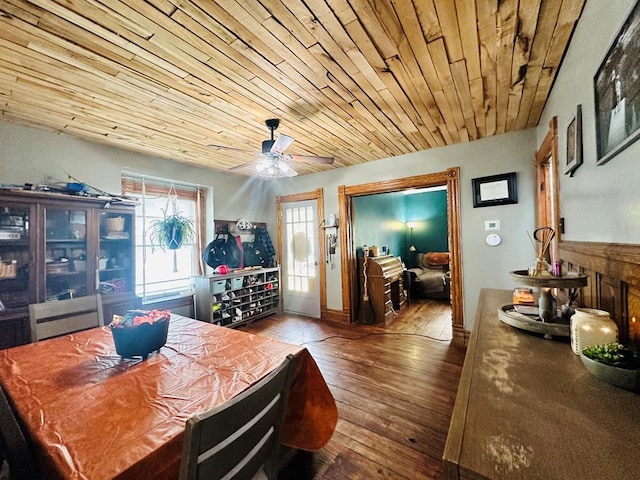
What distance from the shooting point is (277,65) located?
1.74m

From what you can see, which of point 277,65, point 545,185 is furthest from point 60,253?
point 545,185

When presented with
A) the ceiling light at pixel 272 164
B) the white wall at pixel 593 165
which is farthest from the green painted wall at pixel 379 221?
the white wall at pixel 593 165

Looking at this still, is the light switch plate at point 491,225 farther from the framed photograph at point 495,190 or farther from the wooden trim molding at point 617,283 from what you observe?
the wooden trim molding at point 617,283

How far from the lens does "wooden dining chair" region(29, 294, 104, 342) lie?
1824 millimetres

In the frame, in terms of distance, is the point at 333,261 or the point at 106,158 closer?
the point at 106,158

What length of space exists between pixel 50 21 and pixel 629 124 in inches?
103

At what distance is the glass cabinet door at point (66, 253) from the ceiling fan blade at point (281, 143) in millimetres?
2144

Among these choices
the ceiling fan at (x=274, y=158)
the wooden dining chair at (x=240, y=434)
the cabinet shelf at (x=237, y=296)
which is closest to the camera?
the wooden dining chair at (x=240, y=434)

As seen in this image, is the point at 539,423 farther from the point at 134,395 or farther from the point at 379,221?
the point at 379,221

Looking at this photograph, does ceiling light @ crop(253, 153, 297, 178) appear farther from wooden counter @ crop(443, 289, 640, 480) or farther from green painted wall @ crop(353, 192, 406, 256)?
wooden counter @ crop(443, 289, 640, 480)

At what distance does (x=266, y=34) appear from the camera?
1487 mm

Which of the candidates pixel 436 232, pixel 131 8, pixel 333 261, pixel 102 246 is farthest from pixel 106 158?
pixel 436 232

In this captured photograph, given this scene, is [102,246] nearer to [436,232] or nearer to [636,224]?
[636,224]

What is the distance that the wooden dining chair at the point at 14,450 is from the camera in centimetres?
76
